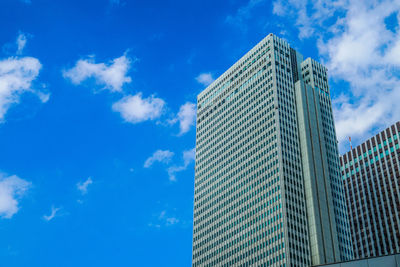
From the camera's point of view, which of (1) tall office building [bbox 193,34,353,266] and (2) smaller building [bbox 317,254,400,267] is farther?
(1) tall office building [bbox 193,34,353,266]

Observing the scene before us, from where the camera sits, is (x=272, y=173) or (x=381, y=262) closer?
(x=381, y=262)

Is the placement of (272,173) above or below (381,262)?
above

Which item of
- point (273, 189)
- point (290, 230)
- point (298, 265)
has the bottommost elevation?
point (298, 265)

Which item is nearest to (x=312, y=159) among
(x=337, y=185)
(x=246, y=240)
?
(x=337, y=185)

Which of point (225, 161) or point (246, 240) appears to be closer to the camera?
point (246, 240)

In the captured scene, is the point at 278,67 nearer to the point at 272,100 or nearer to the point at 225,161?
the point at 272,100

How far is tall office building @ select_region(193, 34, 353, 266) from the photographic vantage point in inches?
5891

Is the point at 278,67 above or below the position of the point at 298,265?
above

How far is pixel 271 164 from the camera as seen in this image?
6388 inches

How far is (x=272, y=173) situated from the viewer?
16012 centimetres

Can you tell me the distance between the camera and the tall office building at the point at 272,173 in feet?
491

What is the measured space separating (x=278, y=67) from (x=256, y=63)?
11.9 m

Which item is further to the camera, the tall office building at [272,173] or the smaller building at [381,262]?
the tall office building at [272,173]

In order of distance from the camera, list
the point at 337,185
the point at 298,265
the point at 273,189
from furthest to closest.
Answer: the point at 337,185 → the point at 273,189 → the point at 298,265
